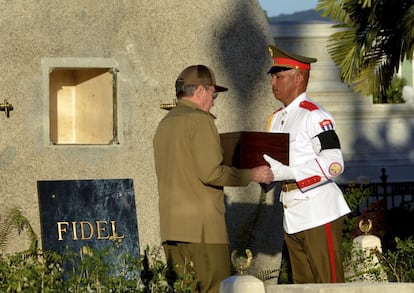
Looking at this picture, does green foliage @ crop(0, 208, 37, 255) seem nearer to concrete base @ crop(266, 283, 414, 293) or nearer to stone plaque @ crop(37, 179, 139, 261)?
stone plaque @ crop(37, 179, 139, 261)

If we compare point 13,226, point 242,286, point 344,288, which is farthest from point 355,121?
point 242,286

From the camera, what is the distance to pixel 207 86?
7.59 meters

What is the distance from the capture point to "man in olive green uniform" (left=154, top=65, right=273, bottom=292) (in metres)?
7.42

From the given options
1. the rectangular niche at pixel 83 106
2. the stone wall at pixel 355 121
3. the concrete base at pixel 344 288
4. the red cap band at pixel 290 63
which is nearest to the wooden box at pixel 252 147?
the red cap band at pixel 290 63

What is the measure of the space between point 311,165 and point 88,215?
2333 millimetres

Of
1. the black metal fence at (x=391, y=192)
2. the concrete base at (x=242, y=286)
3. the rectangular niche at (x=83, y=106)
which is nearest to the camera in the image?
the concrete base at (x=242, y=286)

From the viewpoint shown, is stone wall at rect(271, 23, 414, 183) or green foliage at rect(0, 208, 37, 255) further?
stone wall at rect(271, 23, 414, 183)

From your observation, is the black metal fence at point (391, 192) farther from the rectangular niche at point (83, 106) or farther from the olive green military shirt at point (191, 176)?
the olive green military shirt at point (191, 176)

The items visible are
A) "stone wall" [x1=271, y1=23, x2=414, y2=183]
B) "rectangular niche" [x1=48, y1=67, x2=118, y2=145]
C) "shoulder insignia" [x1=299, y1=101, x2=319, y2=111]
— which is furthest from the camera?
"stone wall" [x1=271, y1=23, x2=414, y2=183]

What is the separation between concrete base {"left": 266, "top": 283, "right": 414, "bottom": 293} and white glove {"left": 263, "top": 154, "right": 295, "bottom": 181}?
1379 mm

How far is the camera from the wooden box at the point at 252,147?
775cm

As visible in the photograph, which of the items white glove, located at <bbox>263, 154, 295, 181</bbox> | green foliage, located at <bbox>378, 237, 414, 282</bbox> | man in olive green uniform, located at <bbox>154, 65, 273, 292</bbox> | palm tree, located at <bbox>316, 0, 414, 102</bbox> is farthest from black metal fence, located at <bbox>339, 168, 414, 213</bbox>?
man in olive green uniform, located at <bbox>154, 65, 273, 292</bbox>

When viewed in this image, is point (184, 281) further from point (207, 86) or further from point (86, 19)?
point (86, 19)

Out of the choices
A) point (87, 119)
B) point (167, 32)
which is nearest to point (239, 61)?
point (167, 32)
